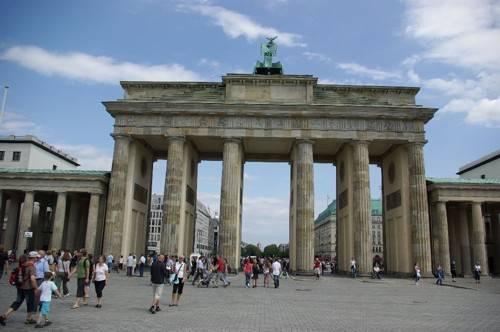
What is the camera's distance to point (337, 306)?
54.2 feet

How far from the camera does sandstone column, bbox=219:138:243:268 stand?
36.6 meters

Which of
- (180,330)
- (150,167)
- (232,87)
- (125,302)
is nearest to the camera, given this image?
(180,330)

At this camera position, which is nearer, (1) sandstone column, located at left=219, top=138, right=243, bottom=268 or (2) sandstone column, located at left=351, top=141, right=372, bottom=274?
(2) sandstone column, located at left=351, top=141, right=372, bottom=274

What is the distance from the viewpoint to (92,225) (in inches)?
1547

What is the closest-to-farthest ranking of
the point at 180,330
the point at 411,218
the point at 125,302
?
the point at 180,330 → the point at 125,302 → the point at 411,218

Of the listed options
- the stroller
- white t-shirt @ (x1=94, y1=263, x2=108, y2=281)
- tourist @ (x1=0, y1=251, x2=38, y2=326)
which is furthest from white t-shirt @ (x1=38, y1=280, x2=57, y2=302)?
the stroller

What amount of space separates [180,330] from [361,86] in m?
33.5

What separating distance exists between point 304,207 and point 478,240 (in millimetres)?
17340

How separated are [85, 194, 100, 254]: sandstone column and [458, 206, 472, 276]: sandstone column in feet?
119

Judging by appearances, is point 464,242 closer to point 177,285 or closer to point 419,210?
point 419,210

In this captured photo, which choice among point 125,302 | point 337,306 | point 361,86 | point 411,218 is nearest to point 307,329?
point 337,306

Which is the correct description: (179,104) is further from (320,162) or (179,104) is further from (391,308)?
(391,308)

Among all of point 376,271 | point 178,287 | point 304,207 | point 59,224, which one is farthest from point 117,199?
point 178,287

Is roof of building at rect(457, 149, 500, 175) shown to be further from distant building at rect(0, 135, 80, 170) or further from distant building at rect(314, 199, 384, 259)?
distant building at rect(0, 135, 80, 170)
